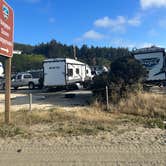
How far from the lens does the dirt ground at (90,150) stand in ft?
20.1

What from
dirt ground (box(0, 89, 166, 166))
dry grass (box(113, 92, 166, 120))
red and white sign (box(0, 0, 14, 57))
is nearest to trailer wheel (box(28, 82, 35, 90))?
dry grass (box(113, 92, 166, 120))

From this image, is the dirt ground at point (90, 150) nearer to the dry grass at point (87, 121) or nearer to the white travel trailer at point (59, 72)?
the dry grass at point (87, 121)

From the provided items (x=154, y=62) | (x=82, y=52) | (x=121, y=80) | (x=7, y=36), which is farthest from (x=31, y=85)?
(x=82, y=52)

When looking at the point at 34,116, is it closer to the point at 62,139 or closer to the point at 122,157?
the point at 62,139

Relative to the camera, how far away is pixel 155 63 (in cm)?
2384

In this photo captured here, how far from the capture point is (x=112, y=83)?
18203 millimetres

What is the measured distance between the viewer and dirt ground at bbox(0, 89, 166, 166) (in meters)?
6.13

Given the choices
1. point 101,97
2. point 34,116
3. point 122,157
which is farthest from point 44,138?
point 101,97

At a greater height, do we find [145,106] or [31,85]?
[31,85]

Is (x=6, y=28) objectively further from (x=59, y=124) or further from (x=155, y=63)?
(x=155, y=63)

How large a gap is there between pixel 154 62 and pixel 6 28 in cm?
1560

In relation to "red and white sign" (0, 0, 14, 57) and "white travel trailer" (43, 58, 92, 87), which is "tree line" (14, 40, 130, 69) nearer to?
"white travel trailer" (43, 58, 92, 87)

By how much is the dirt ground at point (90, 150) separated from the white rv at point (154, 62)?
603 inches

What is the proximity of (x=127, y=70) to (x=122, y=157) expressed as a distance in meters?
13.3
